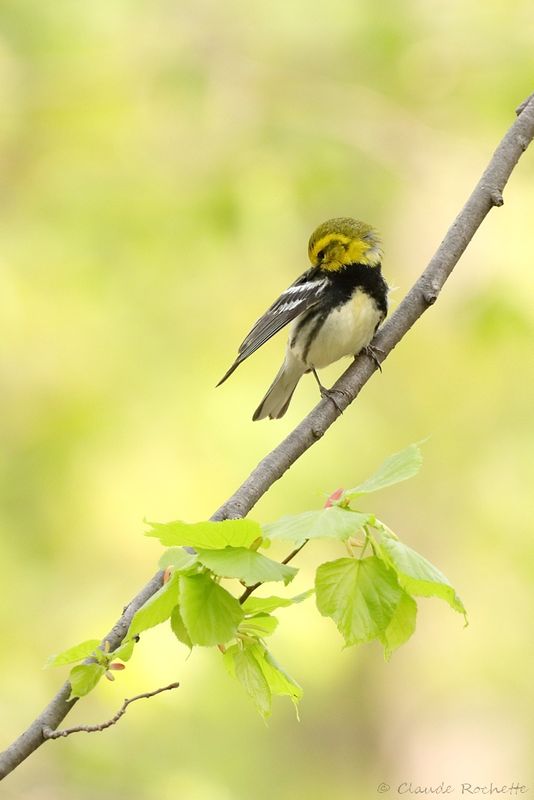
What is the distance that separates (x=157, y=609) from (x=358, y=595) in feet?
0.86

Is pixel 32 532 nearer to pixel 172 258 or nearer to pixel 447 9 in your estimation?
pixel 172 258

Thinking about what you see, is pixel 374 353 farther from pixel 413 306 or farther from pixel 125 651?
pixel 125 651

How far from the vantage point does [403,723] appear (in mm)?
7426

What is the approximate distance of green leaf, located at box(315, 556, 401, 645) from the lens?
4.27 feet

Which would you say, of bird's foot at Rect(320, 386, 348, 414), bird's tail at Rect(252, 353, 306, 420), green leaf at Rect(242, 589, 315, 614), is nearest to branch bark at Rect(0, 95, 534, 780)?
bird's foot at Rect(320, 386, 348, 414)

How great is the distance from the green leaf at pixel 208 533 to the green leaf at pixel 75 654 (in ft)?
0.71

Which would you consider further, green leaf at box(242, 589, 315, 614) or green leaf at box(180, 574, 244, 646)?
green leaf at box(242, 589, 315, 614)

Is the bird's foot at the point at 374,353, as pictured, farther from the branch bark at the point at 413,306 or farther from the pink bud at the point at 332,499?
the pink bud at the point at 332,499

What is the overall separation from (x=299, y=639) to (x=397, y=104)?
3.45m

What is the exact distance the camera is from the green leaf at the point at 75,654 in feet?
4.56

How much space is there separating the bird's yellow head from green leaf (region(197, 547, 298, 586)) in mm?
2214

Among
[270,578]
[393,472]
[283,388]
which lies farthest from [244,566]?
[283,388]

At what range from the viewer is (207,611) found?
1.30m

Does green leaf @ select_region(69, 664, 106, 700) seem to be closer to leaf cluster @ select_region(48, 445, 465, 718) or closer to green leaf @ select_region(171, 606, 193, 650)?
leaf cluster @ select_region(48, 445, 465, 718)
